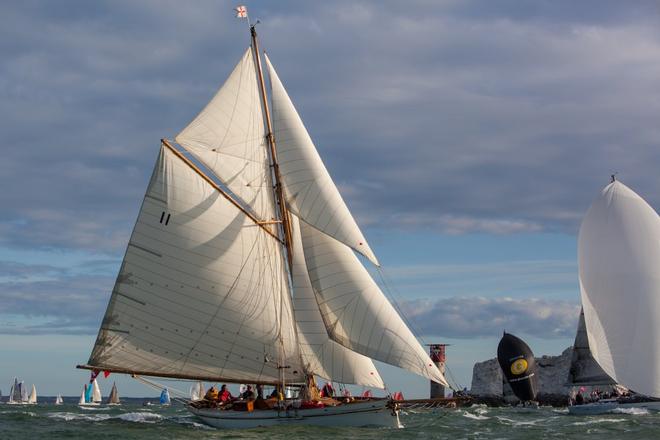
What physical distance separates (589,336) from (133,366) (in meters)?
39.2

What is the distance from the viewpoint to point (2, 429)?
53.2 m

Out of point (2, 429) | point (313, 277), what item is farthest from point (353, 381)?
point (2, 429)

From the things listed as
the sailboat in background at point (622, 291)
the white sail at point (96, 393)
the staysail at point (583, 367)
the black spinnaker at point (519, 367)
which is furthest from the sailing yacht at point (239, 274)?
the white sail at point (96, 393)

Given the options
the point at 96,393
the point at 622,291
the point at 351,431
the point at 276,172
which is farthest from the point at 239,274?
the point at 96,393

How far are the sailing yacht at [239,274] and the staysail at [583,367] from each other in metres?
38.8

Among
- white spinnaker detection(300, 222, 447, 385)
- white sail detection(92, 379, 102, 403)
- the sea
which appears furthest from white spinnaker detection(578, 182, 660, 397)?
white sail detection(92, 379, 102, 403)

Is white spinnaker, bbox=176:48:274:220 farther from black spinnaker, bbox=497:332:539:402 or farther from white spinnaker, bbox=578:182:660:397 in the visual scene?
black spinnaker, bbox=497:332:539:402

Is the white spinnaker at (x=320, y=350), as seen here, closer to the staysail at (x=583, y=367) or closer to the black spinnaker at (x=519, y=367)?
the staysail at (x=583, y=367)

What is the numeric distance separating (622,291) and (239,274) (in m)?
35.2

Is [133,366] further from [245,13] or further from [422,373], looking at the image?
[245,13]

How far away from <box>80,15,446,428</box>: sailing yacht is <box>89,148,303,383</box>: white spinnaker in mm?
52

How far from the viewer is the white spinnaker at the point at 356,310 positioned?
145ft

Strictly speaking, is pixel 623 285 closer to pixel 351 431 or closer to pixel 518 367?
pixel 351 431

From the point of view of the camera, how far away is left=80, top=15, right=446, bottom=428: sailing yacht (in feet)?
153
